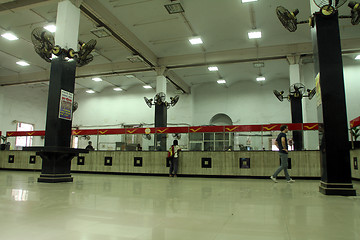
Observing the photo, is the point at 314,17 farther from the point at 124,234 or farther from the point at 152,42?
the point at 152,42

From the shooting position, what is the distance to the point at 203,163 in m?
10.1

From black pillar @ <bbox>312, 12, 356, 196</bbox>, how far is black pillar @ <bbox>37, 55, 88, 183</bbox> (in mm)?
6010

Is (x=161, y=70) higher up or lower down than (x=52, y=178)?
higher up

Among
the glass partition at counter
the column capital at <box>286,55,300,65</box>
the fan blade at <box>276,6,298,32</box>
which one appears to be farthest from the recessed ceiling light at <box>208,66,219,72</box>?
the fan blade at <box>276,6,298,32</box>

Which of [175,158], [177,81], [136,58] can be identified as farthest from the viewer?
[177,81]

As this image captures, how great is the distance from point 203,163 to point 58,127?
5288mm

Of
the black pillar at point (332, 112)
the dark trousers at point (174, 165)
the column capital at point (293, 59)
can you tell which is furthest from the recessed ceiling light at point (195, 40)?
the black pillar at point (332, 112)

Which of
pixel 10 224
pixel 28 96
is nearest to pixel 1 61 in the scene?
pixel 28 96

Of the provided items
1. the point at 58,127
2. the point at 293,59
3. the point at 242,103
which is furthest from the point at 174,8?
the point at 242,103

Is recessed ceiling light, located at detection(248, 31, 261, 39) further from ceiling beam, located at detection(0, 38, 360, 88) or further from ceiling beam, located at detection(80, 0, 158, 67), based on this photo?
ceiling beam, located at detection(80, 0, 158, 67)

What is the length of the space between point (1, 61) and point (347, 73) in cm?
2068

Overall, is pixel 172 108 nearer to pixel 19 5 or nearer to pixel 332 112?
pixel 19 5

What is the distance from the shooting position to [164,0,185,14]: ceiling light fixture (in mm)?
9789

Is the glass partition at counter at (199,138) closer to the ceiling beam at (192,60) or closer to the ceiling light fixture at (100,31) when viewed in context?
the ceiling light fixture at (100,31)
